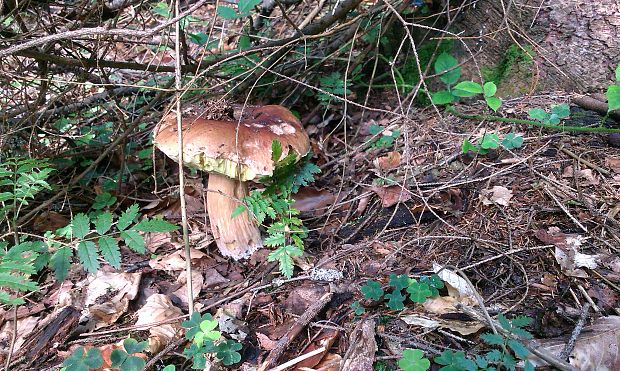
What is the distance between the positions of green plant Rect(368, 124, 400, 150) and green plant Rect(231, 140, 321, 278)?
0.77 metres

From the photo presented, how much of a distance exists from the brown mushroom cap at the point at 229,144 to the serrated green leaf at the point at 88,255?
2.20ft

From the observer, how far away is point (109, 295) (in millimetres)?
2457

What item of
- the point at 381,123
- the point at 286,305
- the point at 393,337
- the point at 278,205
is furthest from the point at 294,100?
the point at 393,337

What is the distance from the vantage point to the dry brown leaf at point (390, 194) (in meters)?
2.80

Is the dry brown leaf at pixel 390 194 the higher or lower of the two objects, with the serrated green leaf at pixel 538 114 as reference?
lower

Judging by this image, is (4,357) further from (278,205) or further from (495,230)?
(495,230)

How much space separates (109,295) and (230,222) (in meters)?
0.80

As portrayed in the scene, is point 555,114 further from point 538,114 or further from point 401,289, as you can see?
point 401,289

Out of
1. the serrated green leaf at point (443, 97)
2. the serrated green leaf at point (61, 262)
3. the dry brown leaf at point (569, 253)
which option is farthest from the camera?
the serrated green leaf at point (443, 97)

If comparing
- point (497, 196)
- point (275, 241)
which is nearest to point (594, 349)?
point (497, 196)

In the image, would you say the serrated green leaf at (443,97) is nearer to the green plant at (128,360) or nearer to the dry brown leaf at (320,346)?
the dry brown leaf at (320,346)

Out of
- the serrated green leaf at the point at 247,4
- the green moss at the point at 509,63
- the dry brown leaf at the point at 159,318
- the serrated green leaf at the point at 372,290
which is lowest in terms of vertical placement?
the dry brown leaf at the point at 159,318

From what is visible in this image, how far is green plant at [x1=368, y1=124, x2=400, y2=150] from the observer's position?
328 cm

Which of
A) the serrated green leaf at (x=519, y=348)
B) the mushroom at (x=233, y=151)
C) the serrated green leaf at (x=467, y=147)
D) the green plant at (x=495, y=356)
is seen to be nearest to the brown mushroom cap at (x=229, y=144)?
the mushroom at (x=233, y=151)
